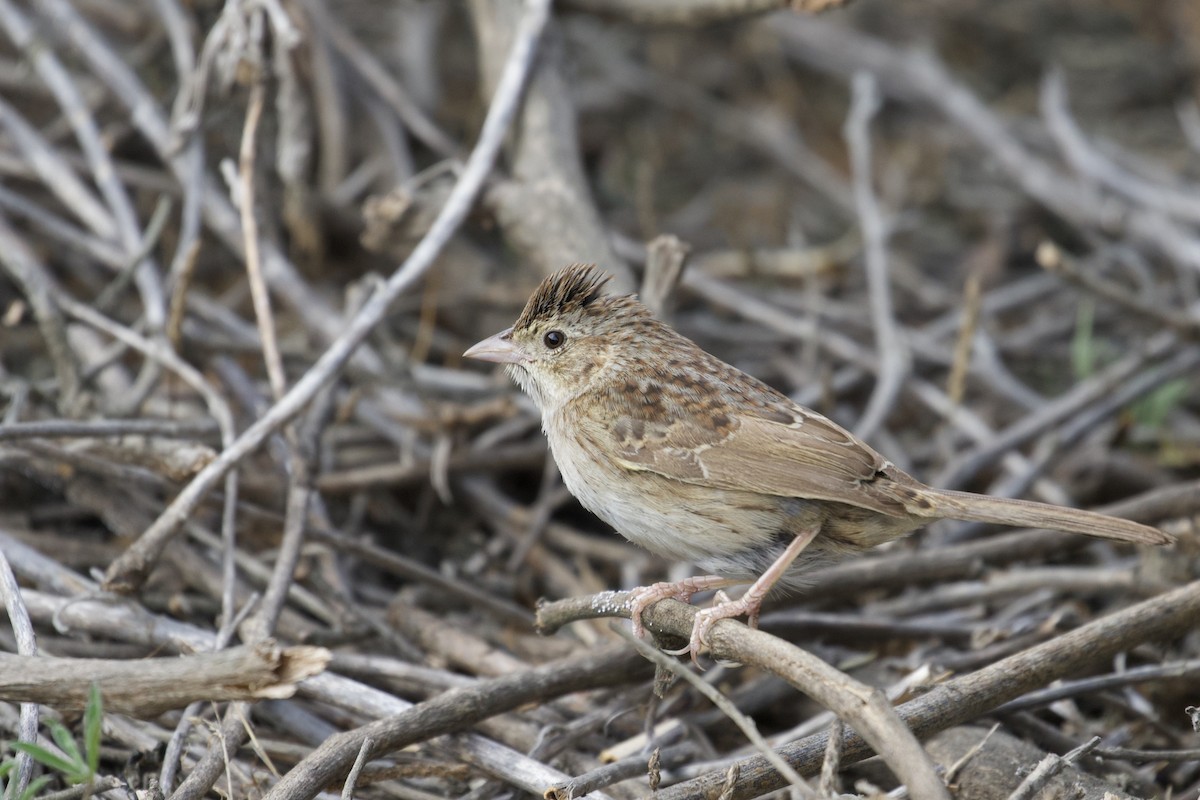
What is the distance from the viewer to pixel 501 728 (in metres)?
3.76

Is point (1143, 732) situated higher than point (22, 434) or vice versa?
point (22, 434)

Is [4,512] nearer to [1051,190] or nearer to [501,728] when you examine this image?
[501,728]

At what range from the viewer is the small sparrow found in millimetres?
3529

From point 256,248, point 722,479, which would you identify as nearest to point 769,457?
point 722,479

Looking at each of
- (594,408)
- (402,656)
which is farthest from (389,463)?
(594,408)

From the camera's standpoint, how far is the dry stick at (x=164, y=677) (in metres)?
2.65

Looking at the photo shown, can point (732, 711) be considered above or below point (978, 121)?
below

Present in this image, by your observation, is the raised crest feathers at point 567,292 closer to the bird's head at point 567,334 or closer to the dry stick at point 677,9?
the bird's head at point 567,334

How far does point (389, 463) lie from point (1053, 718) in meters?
2.74

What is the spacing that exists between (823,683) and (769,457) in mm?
1055

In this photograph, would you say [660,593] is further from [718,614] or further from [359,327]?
[359,327]

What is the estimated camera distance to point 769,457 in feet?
12.1

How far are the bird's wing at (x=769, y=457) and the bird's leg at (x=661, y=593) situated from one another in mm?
328

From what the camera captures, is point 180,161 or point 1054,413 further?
point 180,161
